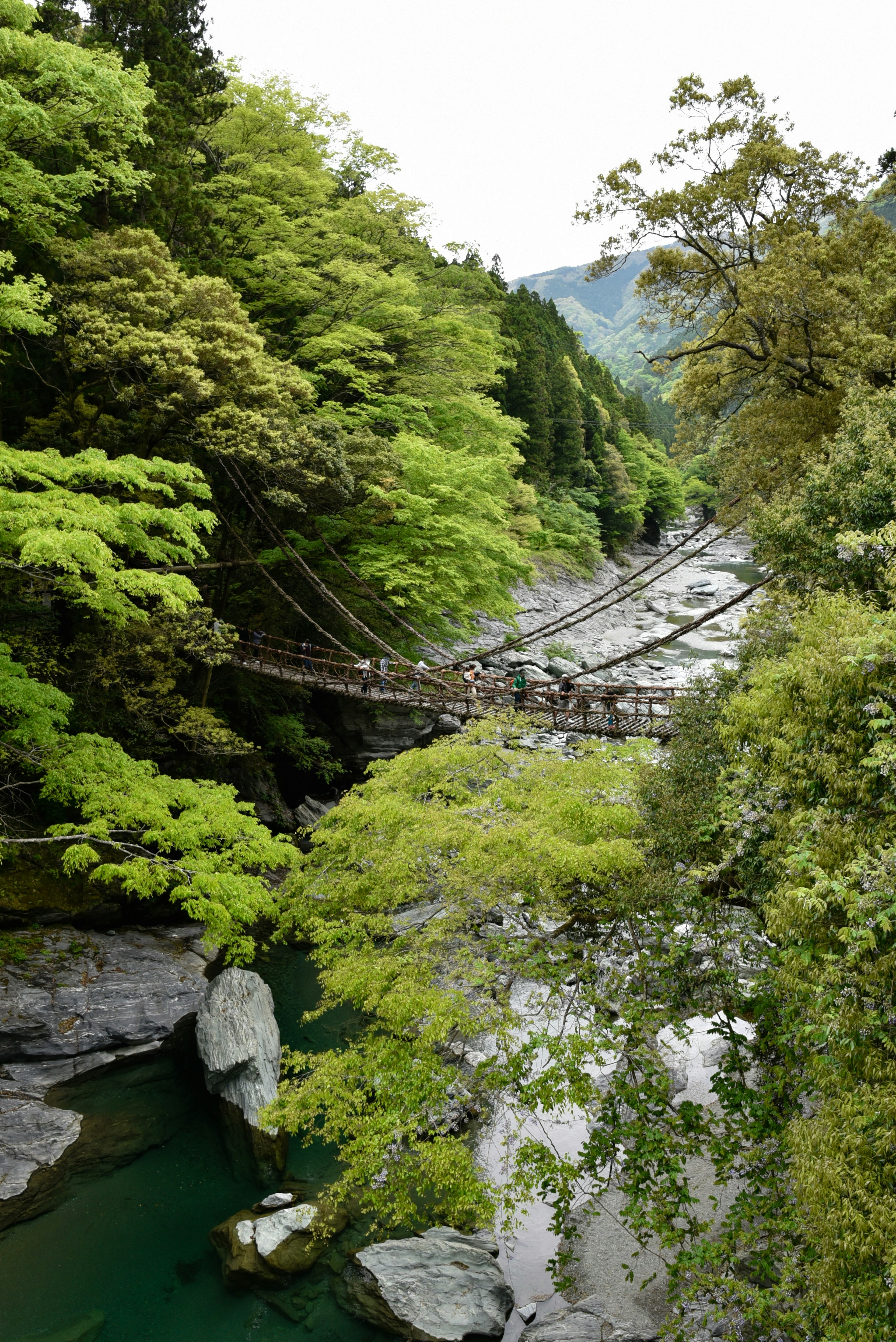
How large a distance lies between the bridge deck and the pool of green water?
5.62 m

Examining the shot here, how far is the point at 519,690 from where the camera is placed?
11.2 meters

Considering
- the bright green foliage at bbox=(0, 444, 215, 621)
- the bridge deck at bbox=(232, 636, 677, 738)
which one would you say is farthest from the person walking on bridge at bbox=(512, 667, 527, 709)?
the bright green foliage at bbox=(0, 444, 215, 621)

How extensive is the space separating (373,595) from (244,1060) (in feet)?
27.8

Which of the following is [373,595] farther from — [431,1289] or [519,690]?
[431,1289]

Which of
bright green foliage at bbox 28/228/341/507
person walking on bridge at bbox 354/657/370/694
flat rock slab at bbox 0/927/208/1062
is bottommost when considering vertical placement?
flat rock slab at bbox 0/927/208/1062

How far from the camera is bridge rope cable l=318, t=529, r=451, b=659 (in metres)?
14.0

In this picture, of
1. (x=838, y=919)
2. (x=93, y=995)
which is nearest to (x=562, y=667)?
(x=93, y=995)

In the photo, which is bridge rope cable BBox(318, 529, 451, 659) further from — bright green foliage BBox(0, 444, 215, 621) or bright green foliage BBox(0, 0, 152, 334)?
bright green foliage BBox(0, 0, 152, 334)

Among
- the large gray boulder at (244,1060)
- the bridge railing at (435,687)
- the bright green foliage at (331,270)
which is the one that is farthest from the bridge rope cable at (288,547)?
the large gray boulder at (244,1060)

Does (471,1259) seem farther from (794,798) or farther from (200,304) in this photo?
(200,304)

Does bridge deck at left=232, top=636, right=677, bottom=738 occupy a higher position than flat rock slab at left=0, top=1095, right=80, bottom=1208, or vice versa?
bridge deck at left=232, top=636, right=677, bottom=738

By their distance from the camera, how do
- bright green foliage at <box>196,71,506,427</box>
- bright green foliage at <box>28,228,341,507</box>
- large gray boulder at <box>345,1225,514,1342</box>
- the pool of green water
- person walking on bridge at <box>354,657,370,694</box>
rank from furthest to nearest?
bright green foliage at <box>196,71,506,427</box>, person walking on bridge at <box>354,657,370,694</box>, bright green foliage at <box>28,228,341,507</box>, the pool of green water, large gray boulder at <box>345,1225,514,1342</box>

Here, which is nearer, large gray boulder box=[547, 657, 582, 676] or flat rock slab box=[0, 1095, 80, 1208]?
flat rock slab box=[0, 1095, 80, 1208]

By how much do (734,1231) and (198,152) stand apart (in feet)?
70.3
